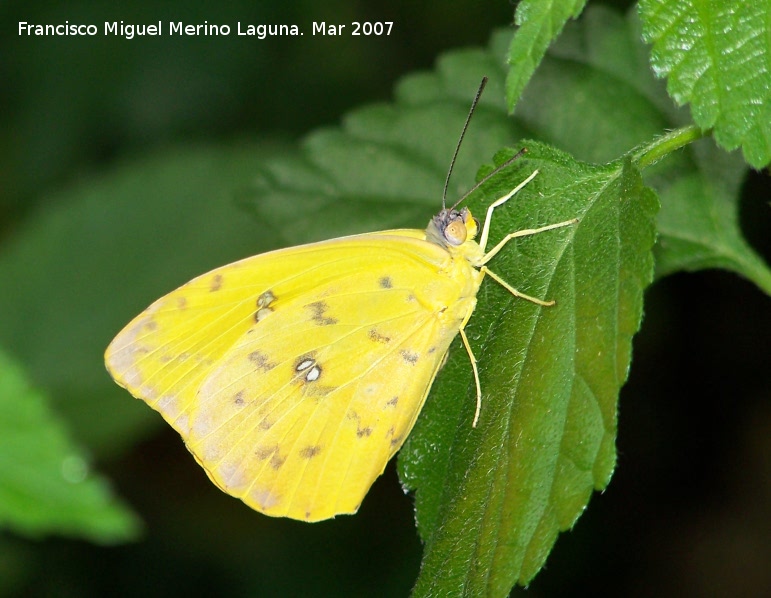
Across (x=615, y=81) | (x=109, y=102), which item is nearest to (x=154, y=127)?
(x=109, y=102)

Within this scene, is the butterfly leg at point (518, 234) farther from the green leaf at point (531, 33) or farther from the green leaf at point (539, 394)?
the green leaf at point (531, 33)

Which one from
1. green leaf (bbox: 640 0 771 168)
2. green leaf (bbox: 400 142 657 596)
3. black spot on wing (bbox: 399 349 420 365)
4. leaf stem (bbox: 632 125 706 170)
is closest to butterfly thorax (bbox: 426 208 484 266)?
green leaf (bbox: 400 142 657 596)

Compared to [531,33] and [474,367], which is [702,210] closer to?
[474,367]

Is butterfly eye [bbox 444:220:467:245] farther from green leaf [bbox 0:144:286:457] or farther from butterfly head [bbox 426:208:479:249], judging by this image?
green leaf [bbox 0:144:286:457]

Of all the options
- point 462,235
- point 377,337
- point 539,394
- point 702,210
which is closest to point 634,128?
point 702,210

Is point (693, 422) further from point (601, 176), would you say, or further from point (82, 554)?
point (82, 554)
